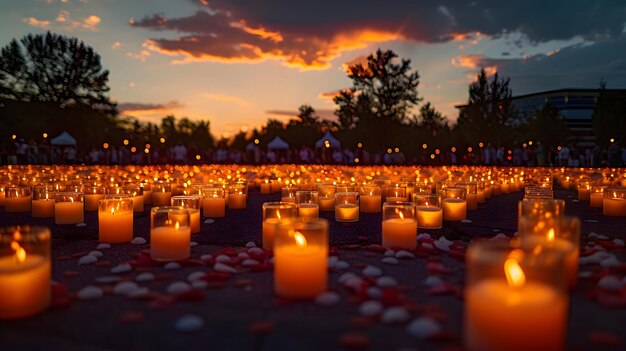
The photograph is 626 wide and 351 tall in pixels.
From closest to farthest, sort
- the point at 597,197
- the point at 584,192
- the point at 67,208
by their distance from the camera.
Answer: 1. the point at 67,208
2. the point at 597,197
3. the point at 584,192

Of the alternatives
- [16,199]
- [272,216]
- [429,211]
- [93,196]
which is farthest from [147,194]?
[429,211]

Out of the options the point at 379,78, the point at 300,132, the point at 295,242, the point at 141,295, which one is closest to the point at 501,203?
the point at 295,242

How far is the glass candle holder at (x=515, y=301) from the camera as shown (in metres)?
2.13

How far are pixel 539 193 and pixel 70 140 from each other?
125 feet

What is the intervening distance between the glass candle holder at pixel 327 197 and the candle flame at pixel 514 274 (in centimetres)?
557

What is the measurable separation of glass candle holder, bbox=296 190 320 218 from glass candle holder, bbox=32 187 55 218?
372 centimetres

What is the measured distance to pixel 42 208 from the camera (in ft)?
23.2

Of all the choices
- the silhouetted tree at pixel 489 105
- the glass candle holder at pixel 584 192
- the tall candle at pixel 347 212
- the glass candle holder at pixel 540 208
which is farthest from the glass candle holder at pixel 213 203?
the silhouetted tree at pixel 489 105

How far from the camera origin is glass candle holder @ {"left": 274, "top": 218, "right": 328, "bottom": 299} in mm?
3164

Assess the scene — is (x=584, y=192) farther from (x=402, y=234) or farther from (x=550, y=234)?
(x=550, y=234)

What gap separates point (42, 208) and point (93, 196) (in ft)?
2.87

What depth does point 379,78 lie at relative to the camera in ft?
193

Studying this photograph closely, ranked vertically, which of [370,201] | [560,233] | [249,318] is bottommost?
[249,318]

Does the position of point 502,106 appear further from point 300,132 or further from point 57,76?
point 57,76
